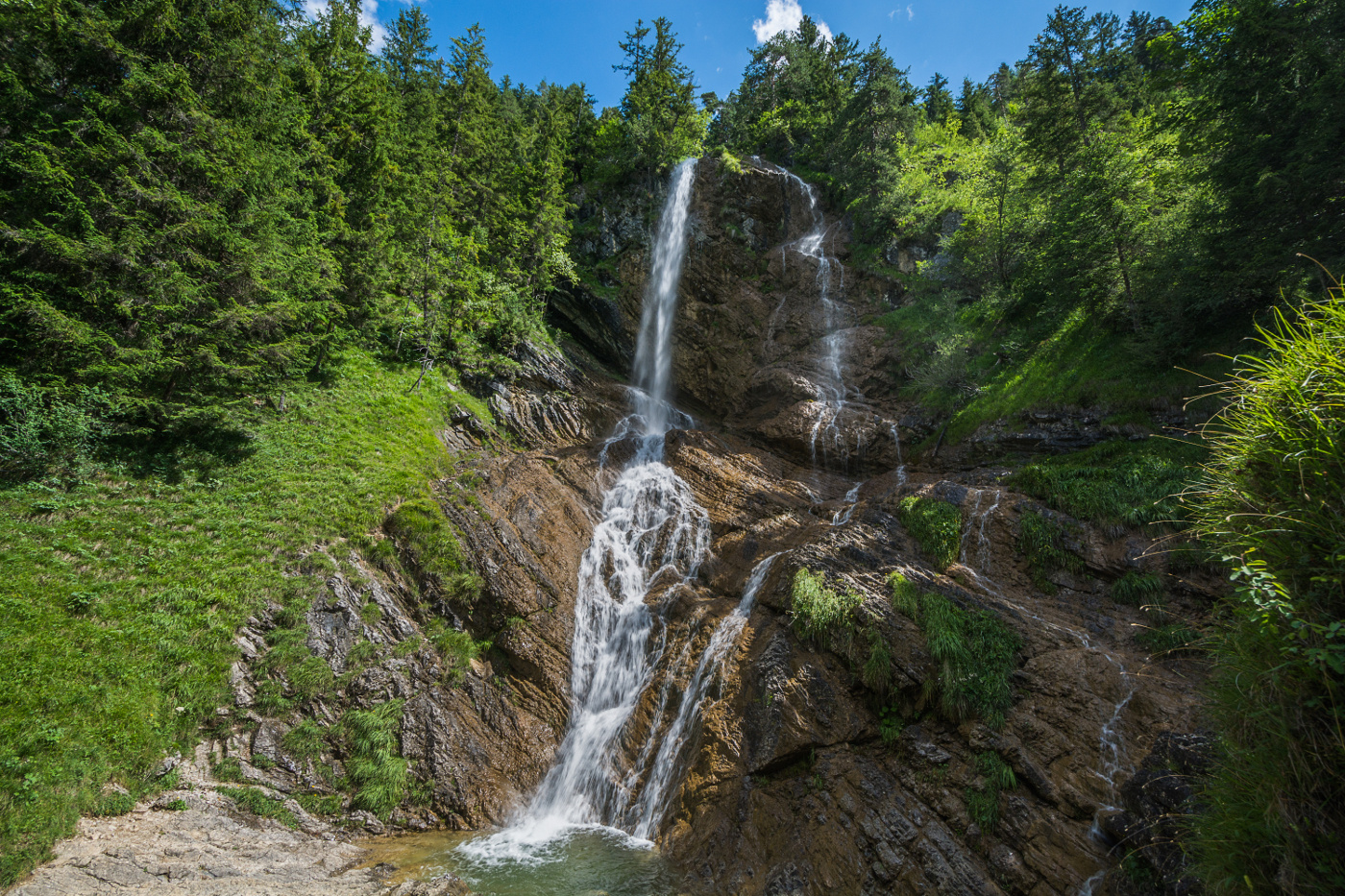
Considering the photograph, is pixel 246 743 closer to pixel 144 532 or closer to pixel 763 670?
pixel 144 532

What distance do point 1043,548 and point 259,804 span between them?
16008 mm

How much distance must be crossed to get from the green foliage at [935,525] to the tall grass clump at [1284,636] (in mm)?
9936

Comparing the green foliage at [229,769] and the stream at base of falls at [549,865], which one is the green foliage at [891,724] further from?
the green foliage at [229,769]

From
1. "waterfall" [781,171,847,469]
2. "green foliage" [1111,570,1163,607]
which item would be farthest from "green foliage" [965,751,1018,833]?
"waterfall" [781,171,847,469]

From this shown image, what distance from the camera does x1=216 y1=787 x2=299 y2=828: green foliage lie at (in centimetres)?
830

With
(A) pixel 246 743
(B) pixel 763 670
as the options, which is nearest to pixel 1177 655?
(B) pixel 763 670

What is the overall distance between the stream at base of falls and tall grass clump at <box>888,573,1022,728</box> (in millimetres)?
5541

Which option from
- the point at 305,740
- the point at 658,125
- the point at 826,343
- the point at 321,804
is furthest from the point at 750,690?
the point at 658,125

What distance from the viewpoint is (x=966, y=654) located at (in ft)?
30.0

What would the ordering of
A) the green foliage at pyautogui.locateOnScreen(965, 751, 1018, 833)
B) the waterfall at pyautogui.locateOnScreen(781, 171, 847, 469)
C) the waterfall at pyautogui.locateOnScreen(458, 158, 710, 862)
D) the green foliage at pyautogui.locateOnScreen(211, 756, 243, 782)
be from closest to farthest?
1. the green foliage at pyautogui.locateOnScreen(965, 751, 1018, 833)
2. the green foliage at pyautogui.locateOnScreen(211, 756, 243, 782)
3. the waterfall at pyautogui.locateOnScreen(458, 158, 710, 862)
4. the waterfall at pyautogui.locateOnScreen(781, 171, 847, 469)

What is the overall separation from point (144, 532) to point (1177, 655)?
1879 centimetres

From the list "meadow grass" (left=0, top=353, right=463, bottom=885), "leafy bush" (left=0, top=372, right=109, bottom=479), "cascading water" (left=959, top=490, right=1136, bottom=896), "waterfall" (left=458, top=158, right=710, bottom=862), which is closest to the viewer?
"meadow grass" (left=0, top=353, right=463, bottom=885)

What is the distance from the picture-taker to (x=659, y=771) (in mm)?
10539

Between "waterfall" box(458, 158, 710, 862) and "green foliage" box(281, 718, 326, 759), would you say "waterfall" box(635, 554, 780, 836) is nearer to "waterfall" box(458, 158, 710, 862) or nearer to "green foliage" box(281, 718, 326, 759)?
"waterfall" box(458, 158, 710, 862)
